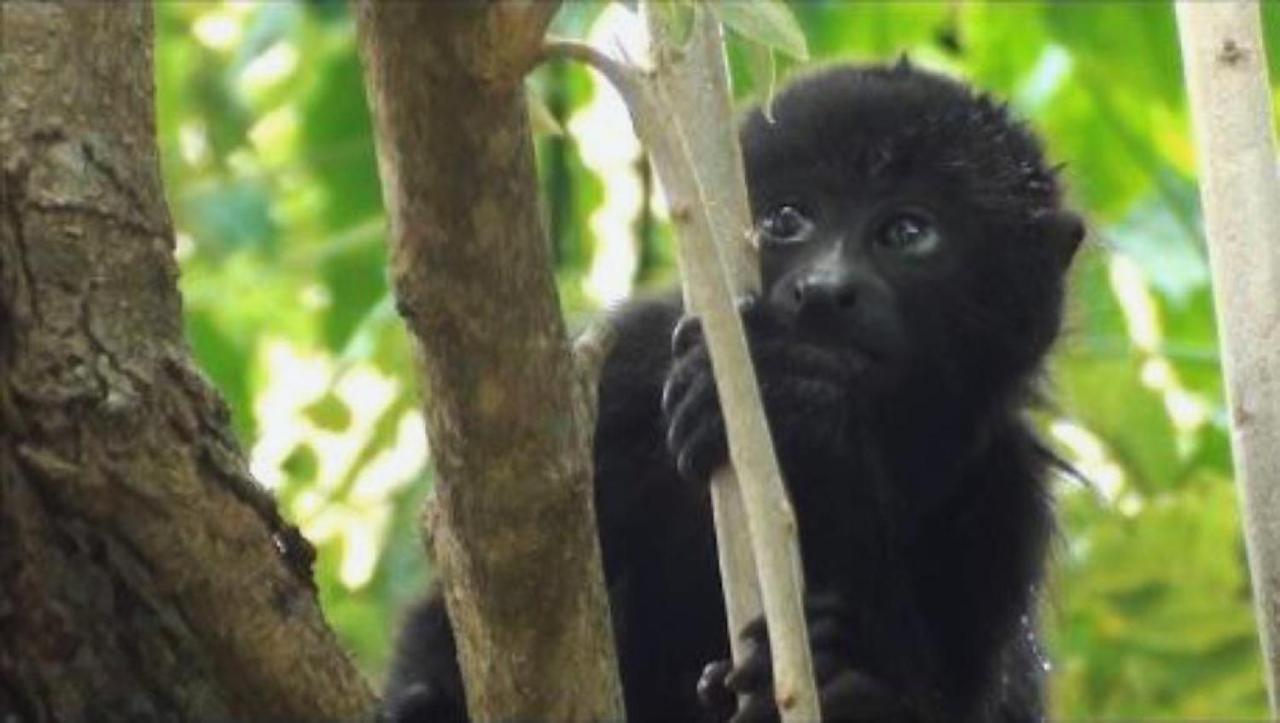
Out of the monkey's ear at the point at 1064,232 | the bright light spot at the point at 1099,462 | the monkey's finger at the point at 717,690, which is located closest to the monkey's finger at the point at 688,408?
the monkey's finger at the point at 717,690

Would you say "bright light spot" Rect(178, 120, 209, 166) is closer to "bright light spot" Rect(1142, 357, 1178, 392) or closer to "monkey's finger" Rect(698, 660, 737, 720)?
"bright light spot" Rect(1142, 357, 1178, 392)

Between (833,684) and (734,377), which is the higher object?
(734,377)

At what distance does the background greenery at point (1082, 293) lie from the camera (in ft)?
24.6

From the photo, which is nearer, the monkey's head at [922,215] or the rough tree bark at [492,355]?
the rough tree bark at [492,355]

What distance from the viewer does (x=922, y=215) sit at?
5664 millimetres

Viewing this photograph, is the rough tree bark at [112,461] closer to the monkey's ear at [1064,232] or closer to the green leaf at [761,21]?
the green leaf at [761,21]

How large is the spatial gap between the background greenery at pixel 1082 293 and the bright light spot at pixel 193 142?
0.14ft

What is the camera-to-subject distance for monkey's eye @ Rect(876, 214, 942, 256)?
560 cm

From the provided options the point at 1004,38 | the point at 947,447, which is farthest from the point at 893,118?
the point at 1004,38

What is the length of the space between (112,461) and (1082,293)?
381cm

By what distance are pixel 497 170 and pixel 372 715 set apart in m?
0.67

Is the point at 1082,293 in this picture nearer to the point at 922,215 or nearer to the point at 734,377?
the point at 922,215

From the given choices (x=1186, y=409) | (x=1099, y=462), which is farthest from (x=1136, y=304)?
(x=1099, y=462)

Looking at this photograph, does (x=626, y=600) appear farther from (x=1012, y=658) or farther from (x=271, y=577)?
(x=271, y=577)
